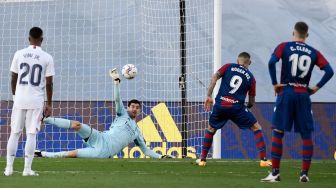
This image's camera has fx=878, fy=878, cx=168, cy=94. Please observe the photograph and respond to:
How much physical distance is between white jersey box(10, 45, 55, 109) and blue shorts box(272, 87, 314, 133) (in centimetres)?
284

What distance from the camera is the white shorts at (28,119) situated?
1083cm

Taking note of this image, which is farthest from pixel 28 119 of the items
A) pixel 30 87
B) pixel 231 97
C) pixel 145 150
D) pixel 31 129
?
pixel 145 150

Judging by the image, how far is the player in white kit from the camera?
35.3 ft

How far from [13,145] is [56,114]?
10374 millimetres

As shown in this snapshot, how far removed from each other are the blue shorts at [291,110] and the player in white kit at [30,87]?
9.25 ft

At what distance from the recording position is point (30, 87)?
35.4 feet

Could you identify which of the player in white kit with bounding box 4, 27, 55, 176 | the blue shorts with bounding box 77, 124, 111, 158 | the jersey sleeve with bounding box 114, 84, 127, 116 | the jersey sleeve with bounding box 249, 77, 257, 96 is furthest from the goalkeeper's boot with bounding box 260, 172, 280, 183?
the blue shorts with bounding box 77, 124, 111, 158

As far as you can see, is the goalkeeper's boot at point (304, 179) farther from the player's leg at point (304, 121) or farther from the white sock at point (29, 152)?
the white sock at point (29, 152)

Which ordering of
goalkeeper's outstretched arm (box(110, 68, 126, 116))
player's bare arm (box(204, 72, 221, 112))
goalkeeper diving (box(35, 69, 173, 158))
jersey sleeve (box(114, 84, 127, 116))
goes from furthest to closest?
goalkeeper diving (box(35, 69, 173, 158)), jersey sleeve (box(114, 84, 127, 116)), goalkeeper's outstretched arm (box(110, 68, 126, 116)), player's bare arm (box(204, 72, 221, 112))

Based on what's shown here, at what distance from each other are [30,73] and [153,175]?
2.01 m

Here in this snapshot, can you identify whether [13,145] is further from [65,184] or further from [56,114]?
[56,114]

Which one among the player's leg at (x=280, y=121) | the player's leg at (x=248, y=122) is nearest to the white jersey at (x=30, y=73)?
the player's leg at (x=280, y=121)

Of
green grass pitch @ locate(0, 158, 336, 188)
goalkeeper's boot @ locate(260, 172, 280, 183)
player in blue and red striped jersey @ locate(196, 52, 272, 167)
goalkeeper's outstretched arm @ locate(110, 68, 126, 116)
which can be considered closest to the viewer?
green grass pitch @ locate(0, 158, 336, 188)

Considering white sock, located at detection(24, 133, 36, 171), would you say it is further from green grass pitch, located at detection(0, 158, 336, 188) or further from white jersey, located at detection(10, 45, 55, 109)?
white jersey, located at detection(10, 45, 55, 109)
